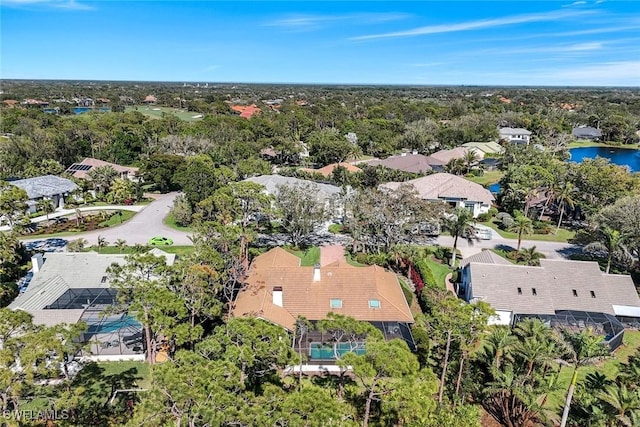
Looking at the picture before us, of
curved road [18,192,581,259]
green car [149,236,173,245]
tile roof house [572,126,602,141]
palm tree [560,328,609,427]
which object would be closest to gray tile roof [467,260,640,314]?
palm tree [560,328,609,427]

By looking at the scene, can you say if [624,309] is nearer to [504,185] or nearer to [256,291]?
[256,291]

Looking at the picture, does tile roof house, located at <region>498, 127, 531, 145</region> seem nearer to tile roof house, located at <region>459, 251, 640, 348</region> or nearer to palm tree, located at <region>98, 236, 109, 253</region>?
tile roof house, located at <region>459, 251, 640, 348</region>

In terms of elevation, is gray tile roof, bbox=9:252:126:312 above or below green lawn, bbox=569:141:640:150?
below

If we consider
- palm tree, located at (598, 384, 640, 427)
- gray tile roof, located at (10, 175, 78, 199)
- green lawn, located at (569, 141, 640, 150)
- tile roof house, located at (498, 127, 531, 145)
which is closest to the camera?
palm tree, located at (598, 384, 640, 427)

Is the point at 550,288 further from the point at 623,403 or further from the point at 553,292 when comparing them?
the point at 623,403

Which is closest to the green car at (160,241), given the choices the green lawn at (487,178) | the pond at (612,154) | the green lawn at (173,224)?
the green lawn at (173,224)

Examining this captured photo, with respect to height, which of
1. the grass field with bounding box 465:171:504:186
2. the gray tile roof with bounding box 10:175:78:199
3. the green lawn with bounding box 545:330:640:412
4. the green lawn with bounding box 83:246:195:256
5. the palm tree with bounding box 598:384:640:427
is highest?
the gray tile roof with bounding box 10:175:78:199
